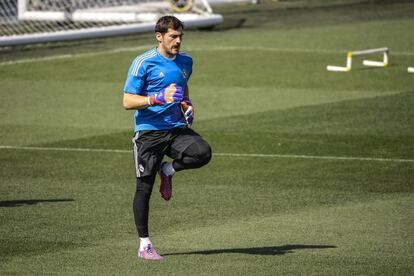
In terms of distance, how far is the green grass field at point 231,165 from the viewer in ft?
35.7

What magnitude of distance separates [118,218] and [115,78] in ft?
38.1

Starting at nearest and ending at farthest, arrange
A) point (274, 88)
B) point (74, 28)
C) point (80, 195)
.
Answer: point (80, 195), point (274, 88), point (74, 28)

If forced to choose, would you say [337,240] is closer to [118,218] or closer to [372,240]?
[372,240]

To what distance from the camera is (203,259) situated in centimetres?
1064

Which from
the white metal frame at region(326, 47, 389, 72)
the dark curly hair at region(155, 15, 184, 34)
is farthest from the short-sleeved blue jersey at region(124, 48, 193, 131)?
the white metal frame at region(326, 47, 389, 72)

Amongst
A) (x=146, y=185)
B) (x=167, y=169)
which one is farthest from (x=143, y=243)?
(x=167, y=169)

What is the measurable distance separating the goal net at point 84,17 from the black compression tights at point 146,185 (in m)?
17.1

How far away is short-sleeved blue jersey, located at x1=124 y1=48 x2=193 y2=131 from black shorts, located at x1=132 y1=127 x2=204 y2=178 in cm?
6

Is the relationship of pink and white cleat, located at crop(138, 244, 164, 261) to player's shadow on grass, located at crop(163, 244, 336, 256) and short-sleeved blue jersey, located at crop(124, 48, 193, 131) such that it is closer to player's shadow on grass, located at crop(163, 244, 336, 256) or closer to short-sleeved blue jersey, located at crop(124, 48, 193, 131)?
player's shadow on grass, located at crop(163, 244, 336, 256)

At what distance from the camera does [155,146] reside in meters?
Answer: 10.8

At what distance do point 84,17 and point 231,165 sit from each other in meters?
15.4

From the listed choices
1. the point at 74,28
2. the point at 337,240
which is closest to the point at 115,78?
the point at 74,28

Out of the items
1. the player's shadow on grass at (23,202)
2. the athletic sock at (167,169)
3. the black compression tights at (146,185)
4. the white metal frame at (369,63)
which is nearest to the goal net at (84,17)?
the white metal frame at (369,63)

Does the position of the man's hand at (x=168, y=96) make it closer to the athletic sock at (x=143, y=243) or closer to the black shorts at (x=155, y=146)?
the black shorts at (x=155, y=146)
